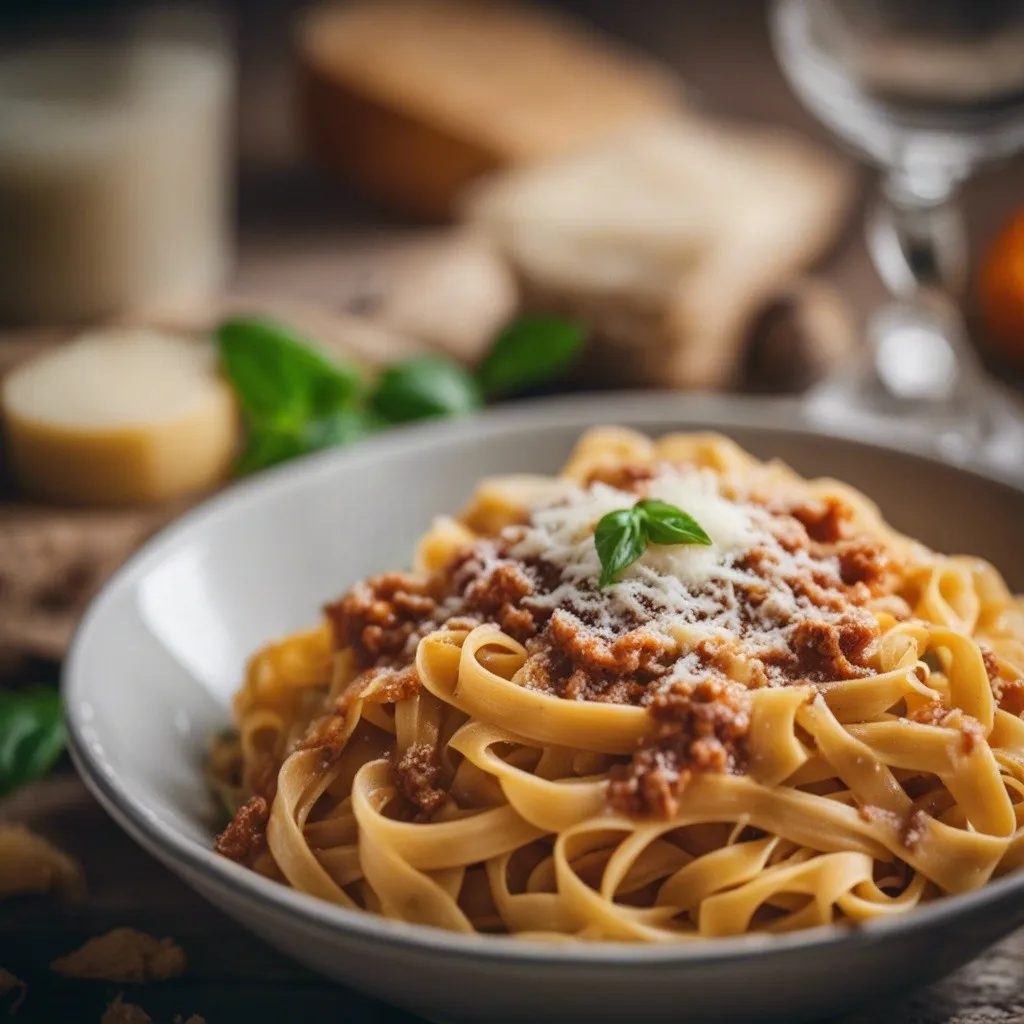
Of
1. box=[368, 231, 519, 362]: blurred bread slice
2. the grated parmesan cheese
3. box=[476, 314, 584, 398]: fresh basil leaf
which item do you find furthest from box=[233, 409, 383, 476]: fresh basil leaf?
the grated parmesan cheese

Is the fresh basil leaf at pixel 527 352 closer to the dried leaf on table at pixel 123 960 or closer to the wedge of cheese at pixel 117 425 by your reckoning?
the wedge of cheese at pixel 117 425

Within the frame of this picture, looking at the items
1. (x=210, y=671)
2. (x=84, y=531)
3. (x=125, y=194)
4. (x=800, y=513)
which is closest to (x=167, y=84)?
(x=125, y=194)

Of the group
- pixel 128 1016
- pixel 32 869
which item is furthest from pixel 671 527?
pixel 32 869

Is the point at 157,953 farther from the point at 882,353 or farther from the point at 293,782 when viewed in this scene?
the point at 882,353

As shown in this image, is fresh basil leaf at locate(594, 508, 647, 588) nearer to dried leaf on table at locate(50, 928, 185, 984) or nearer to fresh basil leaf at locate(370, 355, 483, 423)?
Answer: dried leaf on table at locate(50, 928, 185, 984)

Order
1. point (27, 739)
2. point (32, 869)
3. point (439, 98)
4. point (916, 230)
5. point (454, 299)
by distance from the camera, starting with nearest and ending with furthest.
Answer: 1. point (32, 869)
2. point (27, 739)
3. point (916, 230)
4. point (454, 299)
5. point (439, 98)

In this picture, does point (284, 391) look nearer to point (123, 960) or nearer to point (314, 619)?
point (314, 619)
